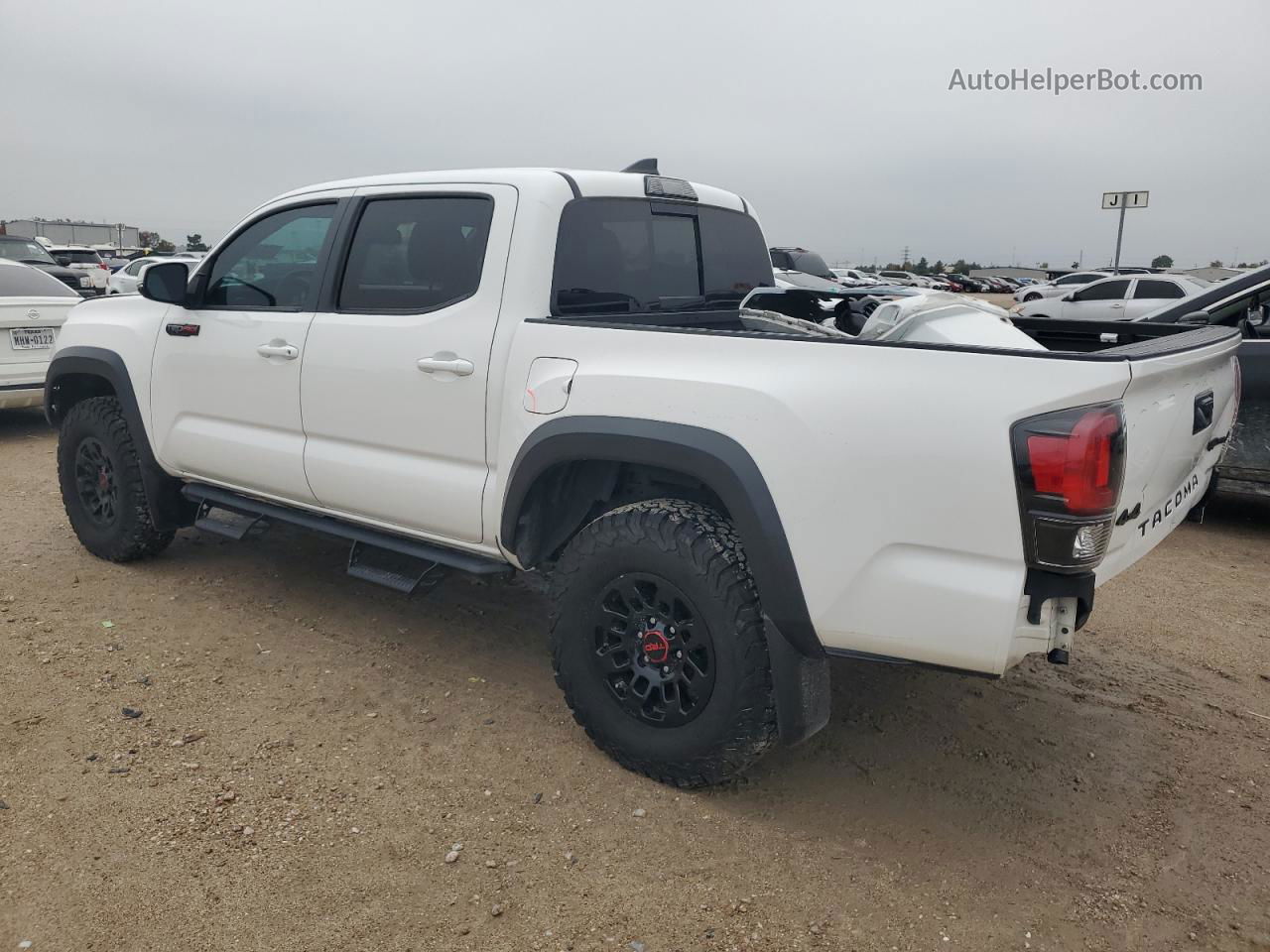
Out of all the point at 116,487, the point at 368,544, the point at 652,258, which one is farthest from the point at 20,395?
the point at 652,258

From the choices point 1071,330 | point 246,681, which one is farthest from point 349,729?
point 1071,330

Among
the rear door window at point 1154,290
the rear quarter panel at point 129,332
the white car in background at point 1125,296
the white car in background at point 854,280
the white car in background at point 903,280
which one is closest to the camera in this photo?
the rear quarter panel at point 129,332

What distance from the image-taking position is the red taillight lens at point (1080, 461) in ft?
7.51

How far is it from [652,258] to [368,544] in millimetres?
1609

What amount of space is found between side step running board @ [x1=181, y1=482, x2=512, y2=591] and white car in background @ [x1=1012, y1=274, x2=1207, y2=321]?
14493 mm

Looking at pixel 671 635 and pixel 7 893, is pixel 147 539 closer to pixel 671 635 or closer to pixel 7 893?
pixel 7 893

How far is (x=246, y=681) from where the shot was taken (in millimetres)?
3814

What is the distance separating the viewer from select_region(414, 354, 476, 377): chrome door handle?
334cm

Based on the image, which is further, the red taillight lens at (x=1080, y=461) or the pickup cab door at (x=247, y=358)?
the pickup cab door at (x=247, y=358)

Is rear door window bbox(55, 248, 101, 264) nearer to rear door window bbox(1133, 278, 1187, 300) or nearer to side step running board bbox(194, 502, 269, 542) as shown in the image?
side step running board bbox(194, 502, 269, 542)

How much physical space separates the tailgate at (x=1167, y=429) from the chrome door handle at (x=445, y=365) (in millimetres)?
1988

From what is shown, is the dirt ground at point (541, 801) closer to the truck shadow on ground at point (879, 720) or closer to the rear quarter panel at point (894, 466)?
the truck shadow on ground at point (879, 720)

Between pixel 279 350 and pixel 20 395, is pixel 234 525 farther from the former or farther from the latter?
pixel 20 395

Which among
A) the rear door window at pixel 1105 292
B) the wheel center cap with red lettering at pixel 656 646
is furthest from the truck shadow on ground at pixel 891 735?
the rear door window at pixel 1105 292
